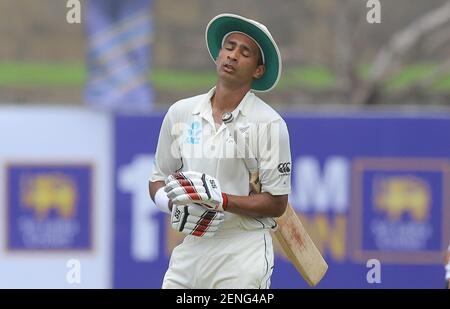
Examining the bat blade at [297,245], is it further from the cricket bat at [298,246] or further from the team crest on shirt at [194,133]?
the team crest on shirt at [194,133]

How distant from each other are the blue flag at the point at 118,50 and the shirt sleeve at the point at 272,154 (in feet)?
12.6

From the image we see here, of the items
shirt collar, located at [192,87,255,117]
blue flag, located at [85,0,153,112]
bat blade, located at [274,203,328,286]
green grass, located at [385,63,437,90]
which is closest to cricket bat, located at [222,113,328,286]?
bat blade, located at [274,203,328,286]

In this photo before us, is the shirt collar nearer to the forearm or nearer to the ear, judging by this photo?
the ear

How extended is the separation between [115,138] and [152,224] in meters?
0.67

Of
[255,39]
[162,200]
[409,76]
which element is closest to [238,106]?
[255,39]

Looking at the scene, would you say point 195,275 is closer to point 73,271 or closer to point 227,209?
point 227,209

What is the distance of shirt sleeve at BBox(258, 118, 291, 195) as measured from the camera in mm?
5434

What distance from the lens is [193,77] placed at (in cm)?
1251

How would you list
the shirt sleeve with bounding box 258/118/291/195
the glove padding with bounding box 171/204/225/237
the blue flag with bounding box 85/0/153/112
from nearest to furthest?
the glove padding with bounding box 171/204/225/237
the shirt sleeve with bounding box 258/118/291/195
the blue flag with bounding box 85/0/153/112

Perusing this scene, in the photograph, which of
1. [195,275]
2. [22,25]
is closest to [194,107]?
[195,275]

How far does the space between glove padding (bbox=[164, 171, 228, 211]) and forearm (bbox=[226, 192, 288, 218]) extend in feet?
0.29

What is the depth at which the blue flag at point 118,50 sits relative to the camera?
9250mm

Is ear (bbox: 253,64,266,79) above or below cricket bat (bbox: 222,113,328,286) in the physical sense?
above

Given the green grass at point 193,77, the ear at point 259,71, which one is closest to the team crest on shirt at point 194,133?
the ear at point 259,71
